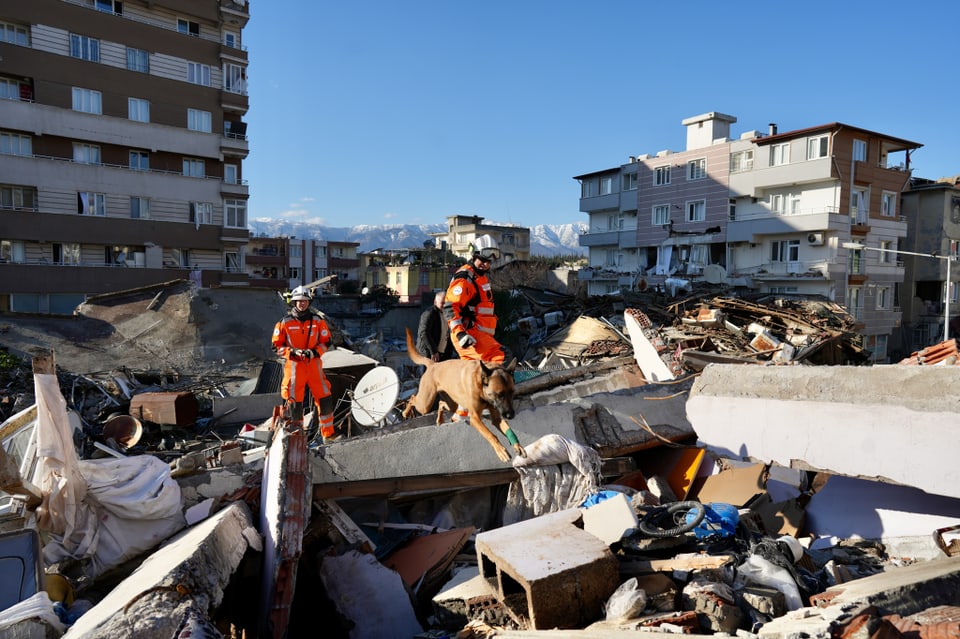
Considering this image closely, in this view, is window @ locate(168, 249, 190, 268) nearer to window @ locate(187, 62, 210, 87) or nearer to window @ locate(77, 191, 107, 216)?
window @ locate(77, 191, 107, 216)

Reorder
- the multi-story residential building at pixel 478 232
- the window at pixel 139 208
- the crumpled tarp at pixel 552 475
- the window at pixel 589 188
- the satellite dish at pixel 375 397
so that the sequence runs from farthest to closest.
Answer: the multi-story residential building at pixel 478 232
the window at pixel 589 188
the window at pixel 139 208
the satellite dish at pixel 375 397
the crumpled tarp at pixel 552 475

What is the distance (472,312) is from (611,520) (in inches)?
97.9

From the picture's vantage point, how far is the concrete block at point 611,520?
4559 millimetres

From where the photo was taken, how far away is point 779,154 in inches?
1406

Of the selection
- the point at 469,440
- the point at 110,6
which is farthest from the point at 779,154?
the point at 469,440

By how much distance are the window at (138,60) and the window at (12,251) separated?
29.0ft

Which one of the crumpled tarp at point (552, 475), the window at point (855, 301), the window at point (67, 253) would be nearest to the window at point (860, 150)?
the window at point (855, 301)

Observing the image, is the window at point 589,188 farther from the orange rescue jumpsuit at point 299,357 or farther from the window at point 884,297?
the orange rescue jumpsuit at point 299,357

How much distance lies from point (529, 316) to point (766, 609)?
72.7ft

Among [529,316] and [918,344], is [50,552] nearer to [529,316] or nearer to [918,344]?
[529,316]

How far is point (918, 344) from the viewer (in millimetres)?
41250

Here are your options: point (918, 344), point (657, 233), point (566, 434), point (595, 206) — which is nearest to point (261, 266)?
point (595, 206)

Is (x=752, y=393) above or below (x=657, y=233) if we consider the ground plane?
below

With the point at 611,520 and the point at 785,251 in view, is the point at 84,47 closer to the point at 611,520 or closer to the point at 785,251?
the point at 611,520
